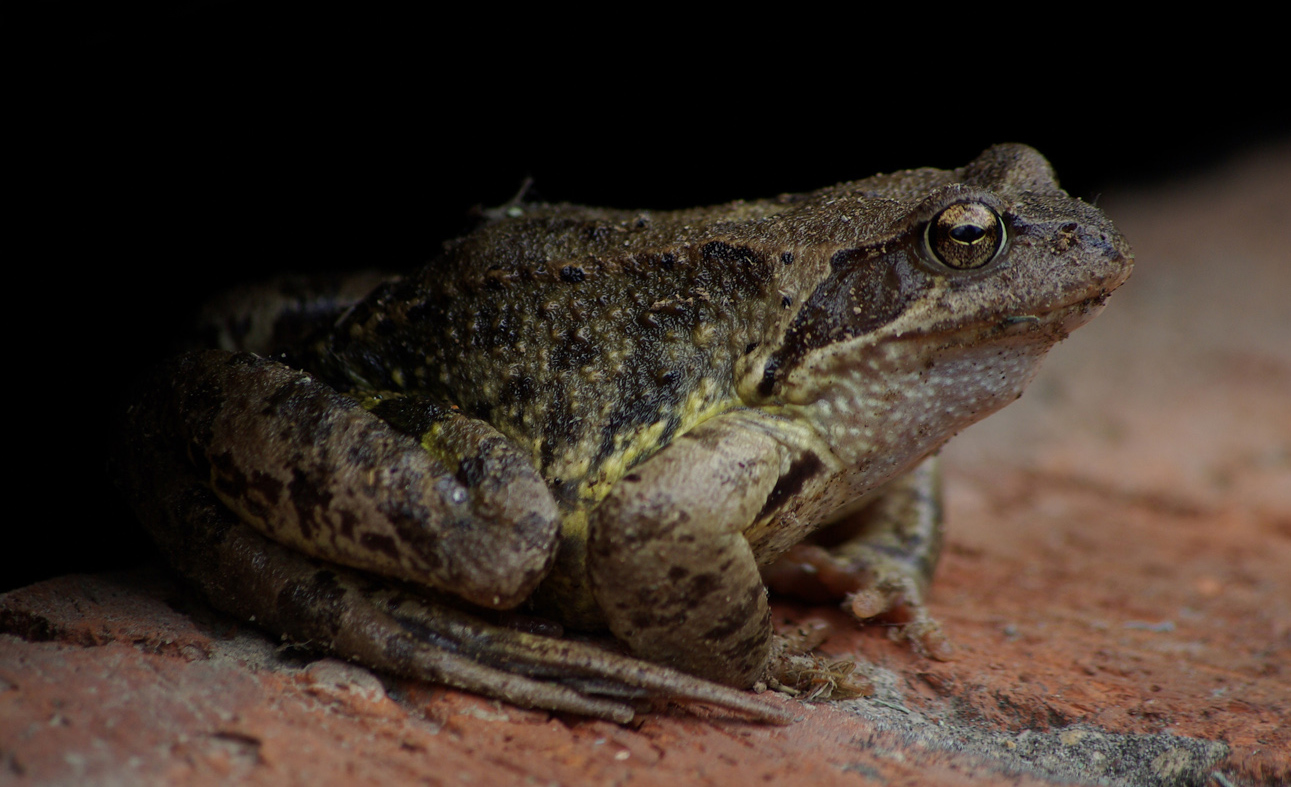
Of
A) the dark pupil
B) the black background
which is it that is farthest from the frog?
the black background

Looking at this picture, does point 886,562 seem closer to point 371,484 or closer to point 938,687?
point 938,687

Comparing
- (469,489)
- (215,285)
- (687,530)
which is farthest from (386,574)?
(215,285)

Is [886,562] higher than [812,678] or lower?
higher

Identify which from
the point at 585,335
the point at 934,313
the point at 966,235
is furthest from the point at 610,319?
the point at 966,235

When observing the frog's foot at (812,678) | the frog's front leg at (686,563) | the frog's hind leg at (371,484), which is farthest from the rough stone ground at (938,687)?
the frog's hind leg at (371,484)

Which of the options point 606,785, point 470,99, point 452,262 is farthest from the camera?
point 470,99

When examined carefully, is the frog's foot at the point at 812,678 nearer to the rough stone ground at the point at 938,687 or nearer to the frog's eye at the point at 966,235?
the rough stone ground at the point at 938,687

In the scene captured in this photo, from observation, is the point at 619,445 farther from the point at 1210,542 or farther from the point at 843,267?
the point at 1210,542
